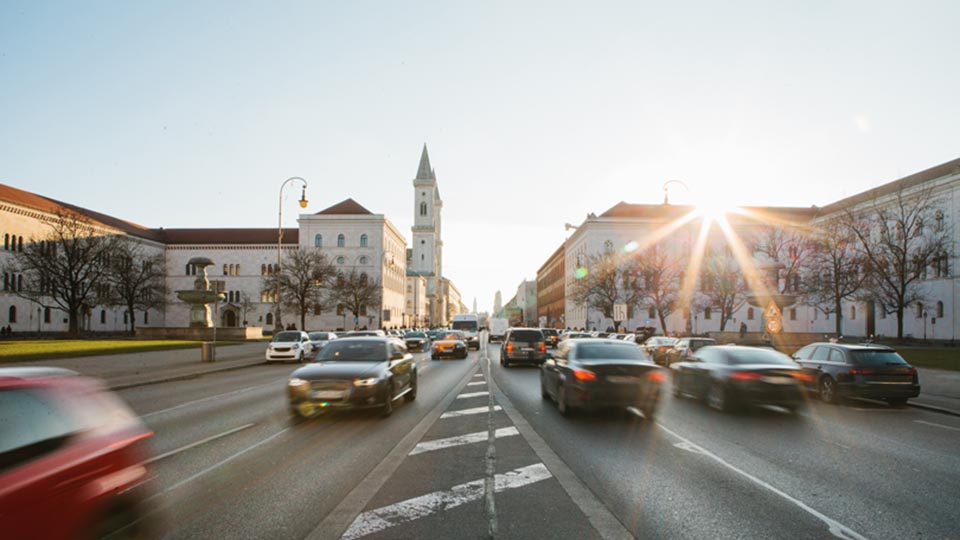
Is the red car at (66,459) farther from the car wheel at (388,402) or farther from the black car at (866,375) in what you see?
the black car at (866,375)

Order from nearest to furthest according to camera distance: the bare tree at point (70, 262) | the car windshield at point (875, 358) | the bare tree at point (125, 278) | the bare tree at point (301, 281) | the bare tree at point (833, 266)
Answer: the car windshield at point (875, 358)
the bare tree at point (833, 266)
the bare tree at point (70, 262)
the bare tree at point (125, 278)
the bare tree at point (301, 281)

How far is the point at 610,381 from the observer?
36.5ft

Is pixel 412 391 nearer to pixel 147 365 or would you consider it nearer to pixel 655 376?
pixel 655 376

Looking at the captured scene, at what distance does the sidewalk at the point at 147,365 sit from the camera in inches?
783

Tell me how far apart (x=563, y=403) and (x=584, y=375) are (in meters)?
0.95

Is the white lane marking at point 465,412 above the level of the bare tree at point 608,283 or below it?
below

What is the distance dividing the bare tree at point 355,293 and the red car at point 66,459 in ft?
254

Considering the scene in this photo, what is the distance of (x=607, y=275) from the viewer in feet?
195

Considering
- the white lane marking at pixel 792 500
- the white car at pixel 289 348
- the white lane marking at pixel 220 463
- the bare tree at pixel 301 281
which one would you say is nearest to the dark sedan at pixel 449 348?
the white car at pixel 289 348

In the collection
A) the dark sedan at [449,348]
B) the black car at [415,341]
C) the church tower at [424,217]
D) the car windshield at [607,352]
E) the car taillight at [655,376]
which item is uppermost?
the church tower at [424,217]

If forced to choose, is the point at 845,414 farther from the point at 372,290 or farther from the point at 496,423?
the point at 372,290

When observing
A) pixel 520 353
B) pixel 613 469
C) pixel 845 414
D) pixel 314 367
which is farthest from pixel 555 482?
pixel 520 353

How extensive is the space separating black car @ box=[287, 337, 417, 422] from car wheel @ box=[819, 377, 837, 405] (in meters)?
10.3

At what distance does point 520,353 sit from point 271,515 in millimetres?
21755
